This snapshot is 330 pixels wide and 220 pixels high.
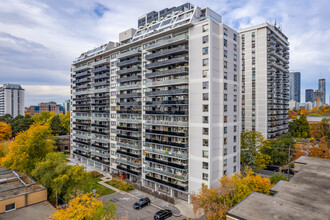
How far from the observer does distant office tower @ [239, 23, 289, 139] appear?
72.1 meters

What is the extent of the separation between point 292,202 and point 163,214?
979 inches

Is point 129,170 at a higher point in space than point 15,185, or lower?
lower

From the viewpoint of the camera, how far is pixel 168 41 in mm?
42688

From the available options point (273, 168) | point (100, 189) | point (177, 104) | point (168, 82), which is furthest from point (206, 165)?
point (273, 168)

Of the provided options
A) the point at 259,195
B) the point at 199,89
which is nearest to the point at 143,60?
the point at 199,89

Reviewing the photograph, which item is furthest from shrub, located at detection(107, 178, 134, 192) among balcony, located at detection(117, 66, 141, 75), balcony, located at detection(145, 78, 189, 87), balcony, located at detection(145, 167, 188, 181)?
balcony, located at detection(117, 66, 141, 75)

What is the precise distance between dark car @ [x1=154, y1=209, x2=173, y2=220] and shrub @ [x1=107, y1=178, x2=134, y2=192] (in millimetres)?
14564

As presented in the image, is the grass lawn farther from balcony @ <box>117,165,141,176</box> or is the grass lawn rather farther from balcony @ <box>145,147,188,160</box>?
balcony @ <box>145,147,188,160</box>

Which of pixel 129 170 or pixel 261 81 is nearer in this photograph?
pixel 129 170

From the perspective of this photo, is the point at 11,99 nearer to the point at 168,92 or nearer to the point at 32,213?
the point at 32,213

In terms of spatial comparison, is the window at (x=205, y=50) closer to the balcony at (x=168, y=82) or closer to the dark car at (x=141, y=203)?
the balcony at (x=168, y=82)

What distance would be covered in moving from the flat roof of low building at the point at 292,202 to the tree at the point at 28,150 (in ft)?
156

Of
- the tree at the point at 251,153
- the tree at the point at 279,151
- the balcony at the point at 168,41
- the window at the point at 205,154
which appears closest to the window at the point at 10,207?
the window at the point at 205,154

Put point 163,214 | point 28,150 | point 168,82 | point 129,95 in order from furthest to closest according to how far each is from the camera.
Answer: point 129,95 → point 28,150 → point 168,82 → point 163,214
